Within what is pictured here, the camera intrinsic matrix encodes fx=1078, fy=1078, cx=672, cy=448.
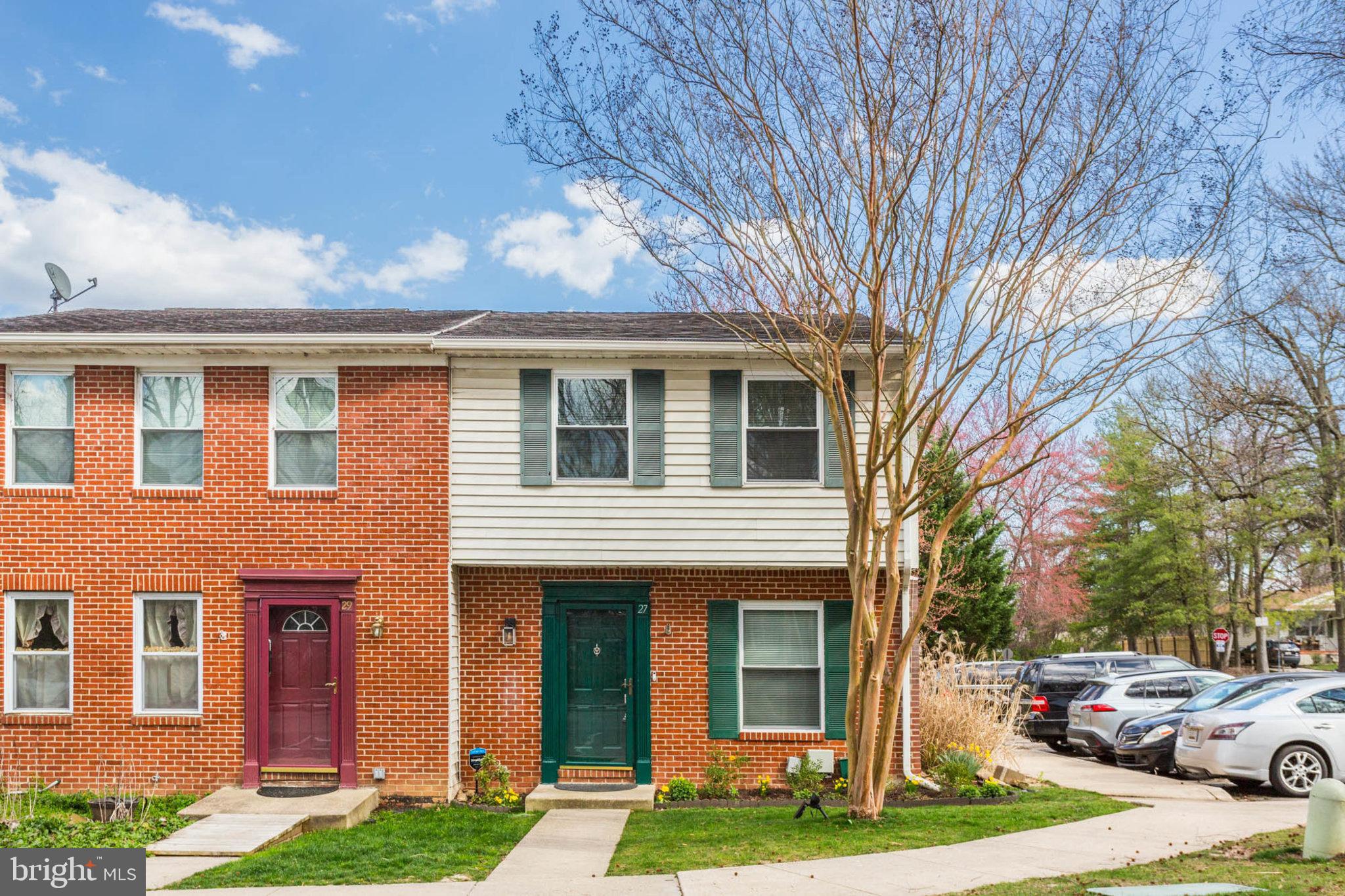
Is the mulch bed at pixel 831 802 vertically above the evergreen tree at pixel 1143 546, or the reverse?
the evergreen tree at pixel 1143 546

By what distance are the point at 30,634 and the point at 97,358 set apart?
3400mm

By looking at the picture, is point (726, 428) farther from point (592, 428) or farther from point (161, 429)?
point (161, 429)

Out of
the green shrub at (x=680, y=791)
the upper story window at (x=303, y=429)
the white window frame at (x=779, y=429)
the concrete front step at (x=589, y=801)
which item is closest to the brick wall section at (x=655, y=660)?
the green shrub at (x=680, y=791)

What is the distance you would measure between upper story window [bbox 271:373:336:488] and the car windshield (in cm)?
1130

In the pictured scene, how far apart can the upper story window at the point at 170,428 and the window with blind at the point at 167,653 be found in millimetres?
1456

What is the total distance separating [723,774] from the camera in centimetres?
1270

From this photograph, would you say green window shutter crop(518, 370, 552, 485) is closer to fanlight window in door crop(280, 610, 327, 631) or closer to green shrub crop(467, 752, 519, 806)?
fanlight window in door crop(280, 610, 327, 631)

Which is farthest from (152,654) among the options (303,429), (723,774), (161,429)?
(723,774)

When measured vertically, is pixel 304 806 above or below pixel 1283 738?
below

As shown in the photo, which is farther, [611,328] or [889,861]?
[611,328]

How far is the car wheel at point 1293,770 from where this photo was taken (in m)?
12.6

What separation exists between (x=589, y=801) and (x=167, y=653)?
17.5 ft

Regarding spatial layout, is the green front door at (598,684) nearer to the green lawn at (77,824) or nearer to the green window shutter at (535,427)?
the green window shutter at (535,427)
